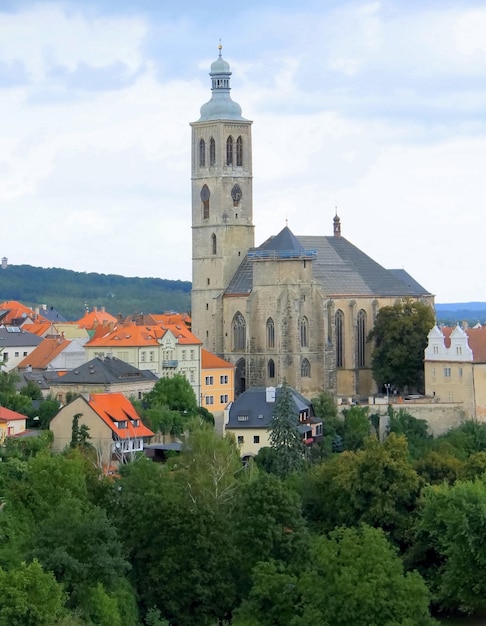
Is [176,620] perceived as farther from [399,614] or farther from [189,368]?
[189,368]

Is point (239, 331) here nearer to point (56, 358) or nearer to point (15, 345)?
point (56, 358)

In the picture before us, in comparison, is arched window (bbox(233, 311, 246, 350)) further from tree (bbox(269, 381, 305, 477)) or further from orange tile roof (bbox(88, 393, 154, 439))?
orange tile roof (bbox(88, 393, 154, 439))

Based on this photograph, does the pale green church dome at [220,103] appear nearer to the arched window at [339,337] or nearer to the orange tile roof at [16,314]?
the arched window at [339,337]

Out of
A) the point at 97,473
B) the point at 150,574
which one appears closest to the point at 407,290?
the point at 97,473

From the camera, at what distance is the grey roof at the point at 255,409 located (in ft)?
283

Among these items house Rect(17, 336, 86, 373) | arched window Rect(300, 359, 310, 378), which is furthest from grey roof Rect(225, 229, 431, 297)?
house Rect(17, 336, 86, 373)

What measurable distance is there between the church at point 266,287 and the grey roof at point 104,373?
8808mm

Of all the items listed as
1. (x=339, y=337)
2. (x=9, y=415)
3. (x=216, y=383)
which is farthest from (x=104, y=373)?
(x=339, y=337)

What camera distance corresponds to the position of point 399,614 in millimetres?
59031

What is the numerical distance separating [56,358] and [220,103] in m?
16.7

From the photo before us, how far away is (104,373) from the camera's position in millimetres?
87188

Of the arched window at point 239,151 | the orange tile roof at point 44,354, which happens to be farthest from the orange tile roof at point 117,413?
the arched window at point 239,151

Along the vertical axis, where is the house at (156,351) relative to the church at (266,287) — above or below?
below

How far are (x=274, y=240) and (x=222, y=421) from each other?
1327 cm
